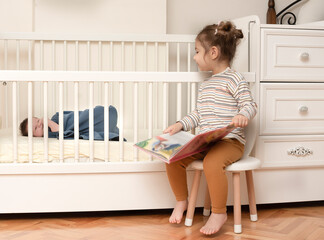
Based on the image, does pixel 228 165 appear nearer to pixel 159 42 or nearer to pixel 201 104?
pixel 201 104

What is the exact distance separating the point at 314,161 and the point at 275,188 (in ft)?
0.59

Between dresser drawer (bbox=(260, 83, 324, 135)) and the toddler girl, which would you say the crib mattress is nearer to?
the toddler girl

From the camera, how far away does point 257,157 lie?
1.61 meters

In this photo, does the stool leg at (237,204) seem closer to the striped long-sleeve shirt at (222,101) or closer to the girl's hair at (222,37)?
the striped long-sleeve shirt at (222,101)

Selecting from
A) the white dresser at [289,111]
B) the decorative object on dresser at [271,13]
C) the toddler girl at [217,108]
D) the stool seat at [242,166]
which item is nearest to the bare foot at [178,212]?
the toddler girl at [217,108]

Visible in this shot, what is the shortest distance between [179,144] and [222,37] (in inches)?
15.8

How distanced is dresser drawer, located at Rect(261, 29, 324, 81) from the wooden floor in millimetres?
504

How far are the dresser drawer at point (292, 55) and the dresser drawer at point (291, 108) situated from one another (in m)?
0.03

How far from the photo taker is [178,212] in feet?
4.75

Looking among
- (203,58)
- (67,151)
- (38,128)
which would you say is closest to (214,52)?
(203,58)

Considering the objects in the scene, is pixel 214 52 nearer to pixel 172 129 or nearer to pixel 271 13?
pixel 172 129

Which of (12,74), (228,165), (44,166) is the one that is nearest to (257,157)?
(228,165)

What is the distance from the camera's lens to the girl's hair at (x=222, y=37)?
4.85ft

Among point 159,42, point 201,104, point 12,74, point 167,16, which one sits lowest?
point 201,104
